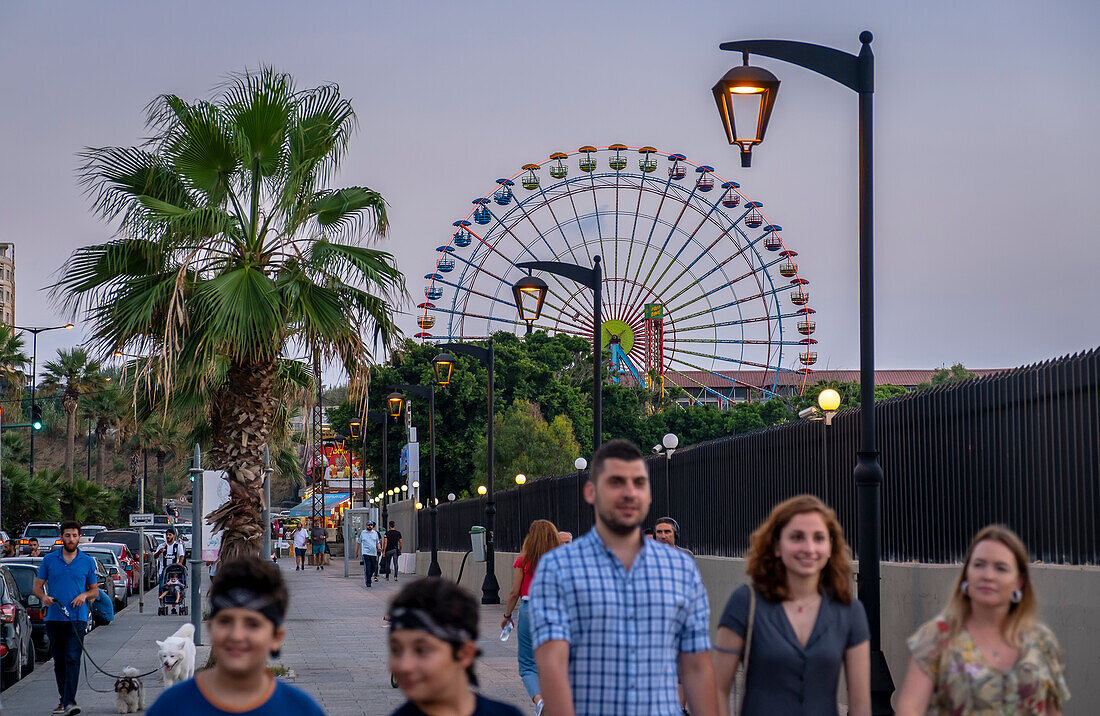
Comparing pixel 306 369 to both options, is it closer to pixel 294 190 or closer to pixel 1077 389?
pixel 294 190

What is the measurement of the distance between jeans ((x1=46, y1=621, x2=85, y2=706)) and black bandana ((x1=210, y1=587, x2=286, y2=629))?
9373mm

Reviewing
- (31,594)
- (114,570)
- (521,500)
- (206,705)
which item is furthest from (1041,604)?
(114,570)

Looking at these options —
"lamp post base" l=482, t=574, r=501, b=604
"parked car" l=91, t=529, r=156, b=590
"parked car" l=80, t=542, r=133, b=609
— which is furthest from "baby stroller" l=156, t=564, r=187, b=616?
"parked car" l=91, t=529, r=156, b=590

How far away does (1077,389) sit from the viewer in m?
8.66

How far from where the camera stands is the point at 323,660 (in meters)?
17.3

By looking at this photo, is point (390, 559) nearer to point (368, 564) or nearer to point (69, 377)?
point (368, 564)

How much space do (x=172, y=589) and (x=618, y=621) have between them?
24.7 meters

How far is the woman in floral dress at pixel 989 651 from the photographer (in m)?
4.36

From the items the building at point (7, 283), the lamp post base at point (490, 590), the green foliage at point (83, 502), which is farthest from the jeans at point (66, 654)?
the building at point (7, 283)

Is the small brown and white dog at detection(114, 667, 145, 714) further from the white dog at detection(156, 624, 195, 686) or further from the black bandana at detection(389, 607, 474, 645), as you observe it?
the black bandana at detection(389, 607, 474, 645)

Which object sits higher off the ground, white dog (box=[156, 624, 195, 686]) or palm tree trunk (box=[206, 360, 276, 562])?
palm tree trunk (box=[206, 360, 276, 562])

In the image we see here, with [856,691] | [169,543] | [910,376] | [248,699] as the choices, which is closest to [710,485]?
[856,691]

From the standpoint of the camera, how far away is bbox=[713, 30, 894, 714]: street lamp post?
29.5ft

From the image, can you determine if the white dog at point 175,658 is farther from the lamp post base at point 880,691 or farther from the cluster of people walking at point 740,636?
the cluster of people walking at point 740,636
